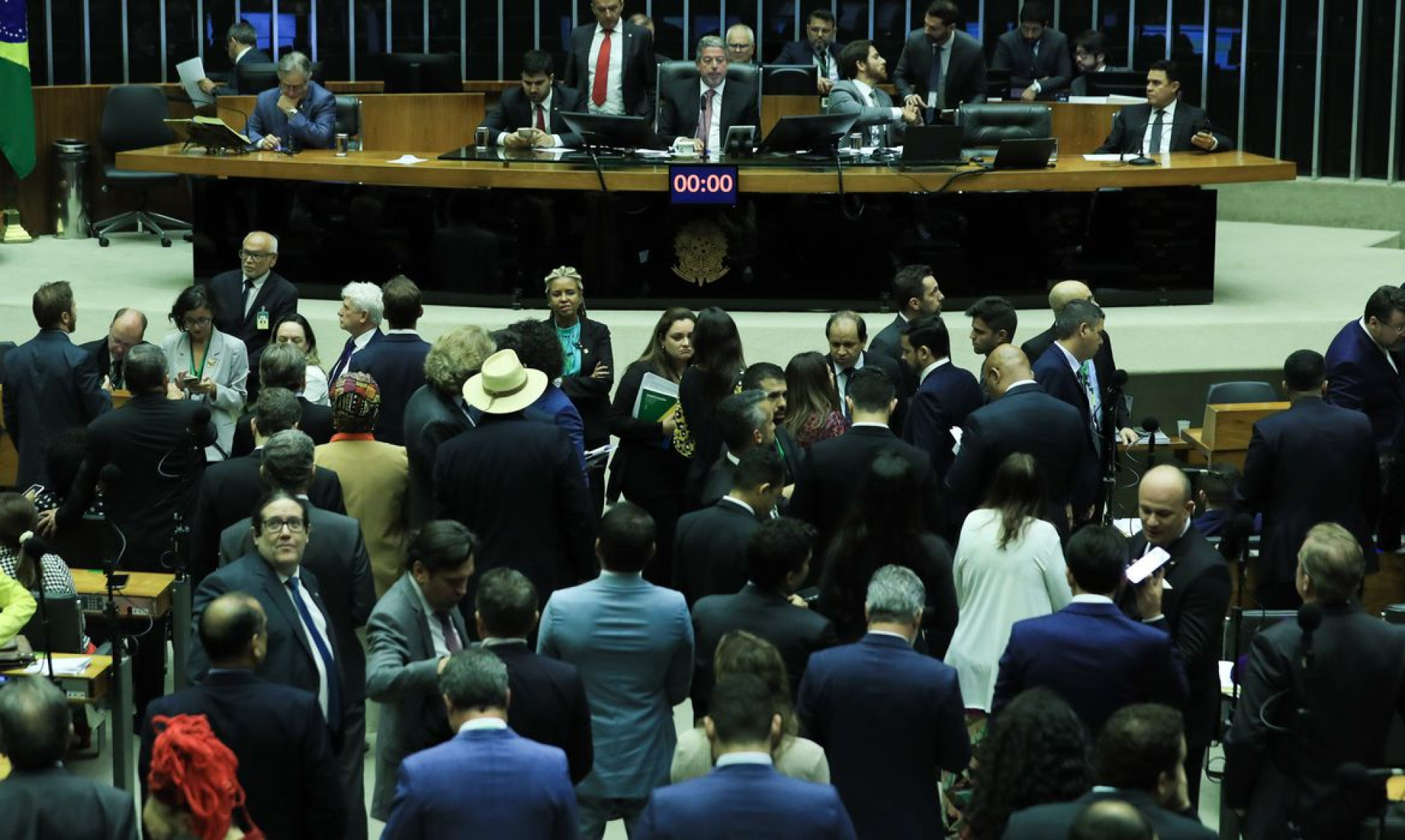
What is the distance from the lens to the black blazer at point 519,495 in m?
6.11

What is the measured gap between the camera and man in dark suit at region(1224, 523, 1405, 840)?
5.11 m

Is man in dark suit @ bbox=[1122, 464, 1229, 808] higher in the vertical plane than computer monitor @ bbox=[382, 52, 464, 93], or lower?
lower

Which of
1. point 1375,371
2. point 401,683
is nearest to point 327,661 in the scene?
point 401,683

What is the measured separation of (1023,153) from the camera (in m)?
10.9

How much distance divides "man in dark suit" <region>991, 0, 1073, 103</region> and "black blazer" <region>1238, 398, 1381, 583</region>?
28.8ft

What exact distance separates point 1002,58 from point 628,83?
4.16 m

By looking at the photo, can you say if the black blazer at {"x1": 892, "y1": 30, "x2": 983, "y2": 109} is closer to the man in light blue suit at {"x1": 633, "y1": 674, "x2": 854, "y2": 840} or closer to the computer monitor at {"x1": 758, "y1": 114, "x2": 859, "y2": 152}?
the computer monitor at {"x1": 758, "y1": 114, "x2": 859, "y2": 152}

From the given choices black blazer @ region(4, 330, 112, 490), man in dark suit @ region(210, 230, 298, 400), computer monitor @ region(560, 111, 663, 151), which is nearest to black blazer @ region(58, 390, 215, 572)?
black blazer @ region(4, 330, 112, 490)

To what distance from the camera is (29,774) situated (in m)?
4.23

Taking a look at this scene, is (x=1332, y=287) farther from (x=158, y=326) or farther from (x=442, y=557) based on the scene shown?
(x=442, y=557)

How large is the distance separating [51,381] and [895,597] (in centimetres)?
453

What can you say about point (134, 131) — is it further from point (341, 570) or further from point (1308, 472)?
point (1308, 472)

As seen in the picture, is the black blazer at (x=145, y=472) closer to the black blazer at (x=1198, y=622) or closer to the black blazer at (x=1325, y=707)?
the black blazer at (x=1198, y=622)

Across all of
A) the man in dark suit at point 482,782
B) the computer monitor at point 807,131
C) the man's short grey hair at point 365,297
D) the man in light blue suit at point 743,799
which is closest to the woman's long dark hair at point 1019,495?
the man in light blue suit at point 743,799
